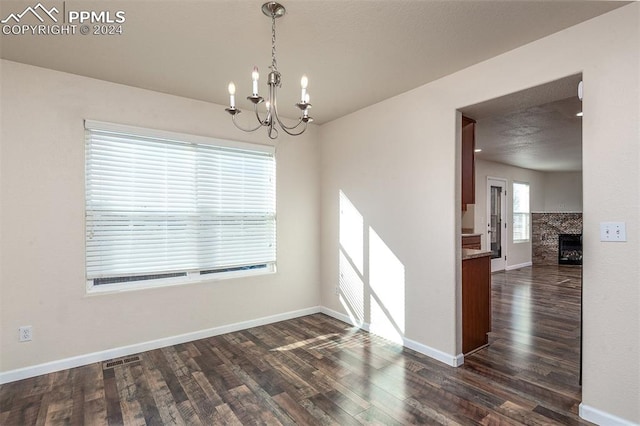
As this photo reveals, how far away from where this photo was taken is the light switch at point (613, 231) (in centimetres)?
198

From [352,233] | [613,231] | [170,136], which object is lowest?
[352,233]

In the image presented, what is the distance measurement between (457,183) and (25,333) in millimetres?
3968

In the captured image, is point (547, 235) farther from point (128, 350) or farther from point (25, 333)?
point (25, 333)

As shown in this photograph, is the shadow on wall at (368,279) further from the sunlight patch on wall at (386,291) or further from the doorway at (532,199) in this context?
the doorway at (532,199)

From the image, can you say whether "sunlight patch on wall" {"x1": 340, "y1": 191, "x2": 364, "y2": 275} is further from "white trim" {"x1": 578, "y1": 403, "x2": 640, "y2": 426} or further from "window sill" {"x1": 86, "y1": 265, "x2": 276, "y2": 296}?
"white trim" {"x1": 578, "y1": 403, "x2": 640, "y2": 426}

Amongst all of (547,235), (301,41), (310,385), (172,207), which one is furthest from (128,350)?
(547,235)

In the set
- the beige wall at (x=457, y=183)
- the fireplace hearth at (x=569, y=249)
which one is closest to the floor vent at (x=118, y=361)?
the beige wall at (x=457, y=183)

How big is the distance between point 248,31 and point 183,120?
5.37 feet

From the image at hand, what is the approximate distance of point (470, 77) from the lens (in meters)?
2.76

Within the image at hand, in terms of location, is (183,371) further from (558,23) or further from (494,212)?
(494,212)

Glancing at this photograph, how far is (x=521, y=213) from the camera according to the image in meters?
8.34

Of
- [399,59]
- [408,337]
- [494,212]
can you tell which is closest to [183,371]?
[408,337]

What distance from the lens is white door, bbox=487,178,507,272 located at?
24.5 ft

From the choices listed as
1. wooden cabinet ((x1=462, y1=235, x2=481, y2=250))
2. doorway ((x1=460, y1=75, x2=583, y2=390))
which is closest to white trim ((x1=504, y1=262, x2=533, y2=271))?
doorway ((x1=460, y1=75, x2=583, y2=390))
